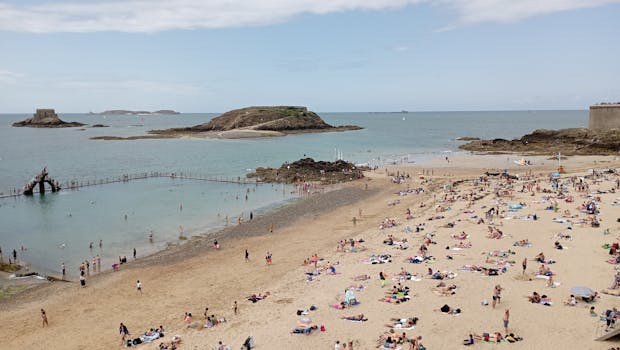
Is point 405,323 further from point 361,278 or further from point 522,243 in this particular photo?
point 522,243

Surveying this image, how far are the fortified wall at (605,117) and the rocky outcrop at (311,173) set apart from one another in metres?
48.1

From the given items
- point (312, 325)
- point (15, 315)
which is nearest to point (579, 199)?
point (312, 325)

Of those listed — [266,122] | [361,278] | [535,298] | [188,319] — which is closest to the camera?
[535,298]

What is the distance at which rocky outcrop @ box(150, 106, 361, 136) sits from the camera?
14388 cm

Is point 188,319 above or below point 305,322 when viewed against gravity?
below

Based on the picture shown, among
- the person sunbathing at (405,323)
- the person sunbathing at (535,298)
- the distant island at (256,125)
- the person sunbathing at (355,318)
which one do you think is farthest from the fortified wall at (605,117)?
the person sunbathing at (355,318)

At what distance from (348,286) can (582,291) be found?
877 cm

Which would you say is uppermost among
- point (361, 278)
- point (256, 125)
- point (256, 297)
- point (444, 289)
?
point (256, 125)

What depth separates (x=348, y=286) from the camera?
1998 centimetres

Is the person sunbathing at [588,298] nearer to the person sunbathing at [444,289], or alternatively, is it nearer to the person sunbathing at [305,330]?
the person sunbathing at [444,289]

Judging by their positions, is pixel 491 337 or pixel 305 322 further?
pixel 305 322

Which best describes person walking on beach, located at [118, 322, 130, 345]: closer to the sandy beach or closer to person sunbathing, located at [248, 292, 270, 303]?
the sandy beach

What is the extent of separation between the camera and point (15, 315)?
20203 mm

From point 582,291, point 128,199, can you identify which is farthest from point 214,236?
point 582,291
